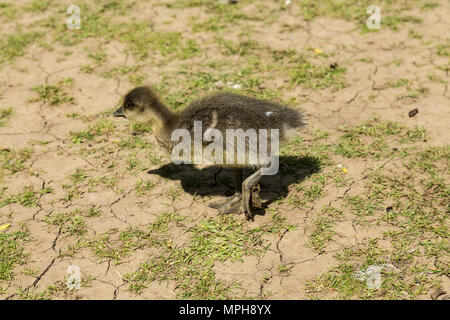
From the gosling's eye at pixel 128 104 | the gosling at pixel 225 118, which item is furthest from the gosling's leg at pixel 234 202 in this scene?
the gosling's eye at pixel 128 104

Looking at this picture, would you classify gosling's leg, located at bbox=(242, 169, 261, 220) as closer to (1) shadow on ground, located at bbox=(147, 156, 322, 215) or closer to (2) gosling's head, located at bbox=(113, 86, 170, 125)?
(1) shadow on ground, located at bbox=(147, 156, 322, 215)

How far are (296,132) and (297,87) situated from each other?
213 centimetres

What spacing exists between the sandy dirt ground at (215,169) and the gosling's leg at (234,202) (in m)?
0.09

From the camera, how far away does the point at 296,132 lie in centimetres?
472

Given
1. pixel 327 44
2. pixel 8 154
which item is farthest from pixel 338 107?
pixel 8 154

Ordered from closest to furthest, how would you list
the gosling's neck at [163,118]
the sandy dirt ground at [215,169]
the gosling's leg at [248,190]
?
the sandy dirt ground at [215,169] < the gosling's leg at [248,190] < the gosling's neck at [163,118]

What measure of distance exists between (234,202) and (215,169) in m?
0.77

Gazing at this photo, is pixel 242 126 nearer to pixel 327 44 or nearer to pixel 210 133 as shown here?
pixel 210 133

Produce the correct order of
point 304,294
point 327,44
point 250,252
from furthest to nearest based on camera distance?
point 327,44 → point 250,252 → point 304,294

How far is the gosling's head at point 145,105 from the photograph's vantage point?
4.89 meters

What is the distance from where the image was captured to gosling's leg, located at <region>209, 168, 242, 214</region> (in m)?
4.86

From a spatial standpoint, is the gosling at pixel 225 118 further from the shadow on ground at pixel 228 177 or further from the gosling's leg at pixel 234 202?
the shadow on ground at pixel 228 177

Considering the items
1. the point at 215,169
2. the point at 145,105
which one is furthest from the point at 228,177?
the point at 145,105

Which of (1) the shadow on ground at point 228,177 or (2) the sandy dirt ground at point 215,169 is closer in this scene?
(2) the sandy dirt ground at point 215,169
